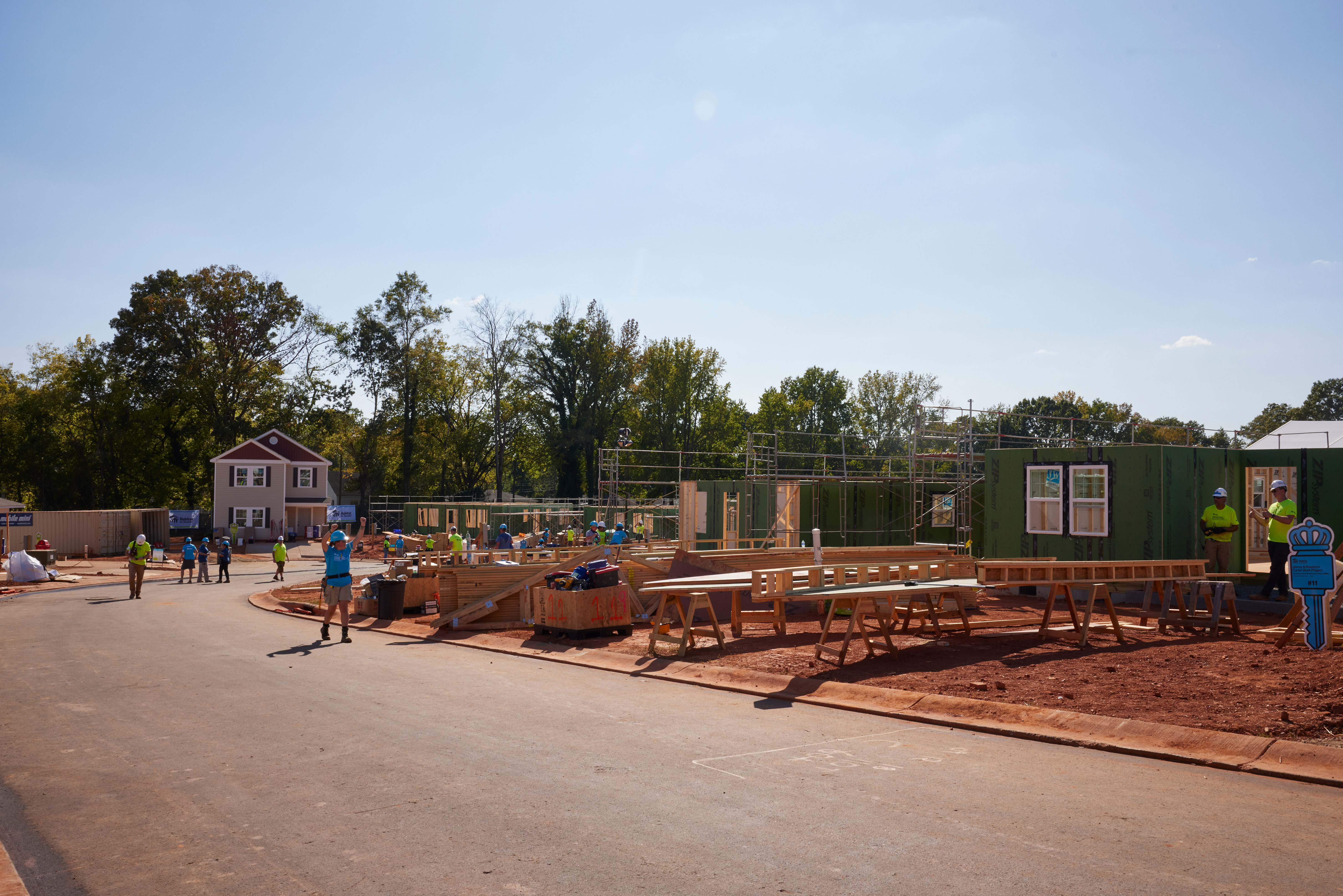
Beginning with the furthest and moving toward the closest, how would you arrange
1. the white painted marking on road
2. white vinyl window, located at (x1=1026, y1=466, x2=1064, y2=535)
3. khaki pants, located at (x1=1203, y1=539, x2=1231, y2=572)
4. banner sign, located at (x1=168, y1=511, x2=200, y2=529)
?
banner sign, located at (x1=168, y1=511, x2=200, y2=529)
white vinyl window, located at (x1=1026, y1=466, x2=1064, y2=535)
khaki pants, located at (x1=1203, y1=539, x2=1231, y2=572)
the white painted marking on road

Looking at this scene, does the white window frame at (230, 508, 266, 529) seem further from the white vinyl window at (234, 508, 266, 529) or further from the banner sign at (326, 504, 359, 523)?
the banner sign at (326, 504, 359, 523)

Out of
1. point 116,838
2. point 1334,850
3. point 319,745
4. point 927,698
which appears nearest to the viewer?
point 1334,850

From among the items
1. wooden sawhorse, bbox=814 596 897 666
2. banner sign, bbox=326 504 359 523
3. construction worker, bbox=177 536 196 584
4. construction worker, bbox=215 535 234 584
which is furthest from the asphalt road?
banner sign, bbox=326 504 359 523

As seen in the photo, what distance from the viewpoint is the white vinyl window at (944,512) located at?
30.4 meters

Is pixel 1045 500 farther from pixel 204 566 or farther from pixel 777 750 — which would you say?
pixel 204 566

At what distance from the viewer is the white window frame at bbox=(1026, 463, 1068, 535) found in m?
20.5

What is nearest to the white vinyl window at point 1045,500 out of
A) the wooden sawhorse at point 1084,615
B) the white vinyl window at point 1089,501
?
the white vinyl window at point 1089,501

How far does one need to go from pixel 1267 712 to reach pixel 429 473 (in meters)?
74.8

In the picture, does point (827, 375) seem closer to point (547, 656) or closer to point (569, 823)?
point (547, 656)

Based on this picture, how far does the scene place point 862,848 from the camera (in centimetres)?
518

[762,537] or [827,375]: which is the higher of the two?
[827,375]

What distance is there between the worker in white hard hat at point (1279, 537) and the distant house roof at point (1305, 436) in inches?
589

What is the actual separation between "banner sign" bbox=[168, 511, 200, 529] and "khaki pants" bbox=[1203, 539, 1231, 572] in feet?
189

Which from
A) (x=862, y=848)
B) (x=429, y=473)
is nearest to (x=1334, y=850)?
(x=862, y=848)
